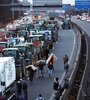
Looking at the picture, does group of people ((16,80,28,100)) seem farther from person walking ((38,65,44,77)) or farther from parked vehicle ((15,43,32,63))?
parked vehicle ((15,43,32,63))

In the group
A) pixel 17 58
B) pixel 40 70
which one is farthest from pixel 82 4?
pixel 17 58

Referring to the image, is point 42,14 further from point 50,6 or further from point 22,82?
point 22,82

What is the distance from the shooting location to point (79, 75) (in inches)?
1257

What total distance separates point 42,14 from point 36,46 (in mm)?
91377

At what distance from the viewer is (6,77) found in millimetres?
25031

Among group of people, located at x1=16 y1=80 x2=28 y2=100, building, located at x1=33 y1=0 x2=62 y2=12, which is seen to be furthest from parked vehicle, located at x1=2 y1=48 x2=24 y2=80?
building, located at x1=33 y1=0 x2=62 y2=12

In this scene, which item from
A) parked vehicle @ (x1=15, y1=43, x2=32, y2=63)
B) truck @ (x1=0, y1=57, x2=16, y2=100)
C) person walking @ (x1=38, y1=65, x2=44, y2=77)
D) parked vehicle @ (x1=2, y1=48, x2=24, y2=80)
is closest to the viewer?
truck @ (x1=0, y1=57, x2=16, y2=100)

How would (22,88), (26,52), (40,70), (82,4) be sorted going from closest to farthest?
(22,88) < (40,70) < (26,52) < (82,4)

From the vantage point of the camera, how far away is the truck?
80.1 ft

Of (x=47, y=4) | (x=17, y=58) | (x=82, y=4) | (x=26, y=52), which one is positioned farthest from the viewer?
(x=47, y=4)

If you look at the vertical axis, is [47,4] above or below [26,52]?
below

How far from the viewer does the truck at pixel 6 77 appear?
80.1 ft

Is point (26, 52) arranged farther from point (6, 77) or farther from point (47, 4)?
point (47, 4)

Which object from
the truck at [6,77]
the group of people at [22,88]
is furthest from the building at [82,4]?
the group of people at [22,88]
